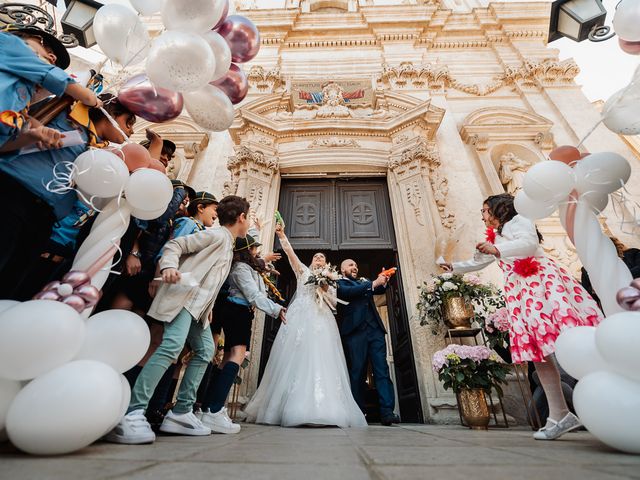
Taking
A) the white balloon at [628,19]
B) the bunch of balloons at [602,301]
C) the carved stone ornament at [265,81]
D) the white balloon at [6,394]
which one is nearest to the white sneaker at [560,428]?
the bunch of balloons at [602,301]

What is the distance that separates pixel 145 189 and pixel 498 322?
3.22 metres

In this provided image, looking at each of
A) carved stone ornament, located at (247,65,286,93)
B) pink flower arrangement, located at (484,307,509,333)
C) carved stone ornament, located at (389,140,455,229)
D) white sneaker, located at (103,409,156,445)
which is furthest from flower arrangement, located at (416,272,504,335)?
carved stone ornament, located at (247,65,286,93)

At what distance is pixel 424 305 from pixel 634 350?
282 centimetres

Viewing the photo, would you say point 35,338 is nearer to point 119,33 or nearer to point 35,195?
point 35,195

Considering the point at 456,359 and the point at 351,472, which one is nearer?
the point at 351,472

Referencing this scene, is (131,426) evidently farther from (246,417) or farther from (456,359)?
(456,359)

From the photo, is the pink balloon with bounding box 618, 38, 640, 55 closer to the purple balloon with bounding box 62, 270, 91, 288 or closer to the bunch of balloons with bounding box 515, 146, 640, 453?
the bunch of balloons with bounding box 515, 146, 640, 453

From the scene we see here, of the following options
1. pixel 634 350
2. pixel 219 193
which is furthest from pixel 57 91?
pixel 219 193

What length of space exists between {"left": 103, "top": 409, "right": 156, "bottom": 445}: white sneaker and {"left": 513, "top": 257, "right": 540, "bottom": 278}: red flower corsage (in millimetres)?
2393

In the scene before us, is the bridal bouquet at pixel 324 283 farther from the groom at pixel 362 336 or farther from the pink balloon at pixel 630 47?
the pink balloon at pixel 630 47

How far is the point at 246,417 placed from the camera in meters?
3.03

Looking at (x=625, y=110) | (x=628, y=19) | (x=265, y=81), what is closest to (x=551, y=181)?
(x=625, y=110)

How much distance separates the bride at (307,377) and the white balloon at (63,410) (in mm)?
1848

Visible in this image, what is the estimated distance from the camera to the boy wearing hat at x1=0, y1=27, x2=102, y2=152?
1133mm
